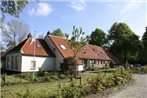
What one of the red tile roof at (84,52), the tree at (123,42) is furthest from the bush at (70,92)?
the tree at (123,42)

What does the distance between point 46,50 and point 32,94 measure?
99.7 ft

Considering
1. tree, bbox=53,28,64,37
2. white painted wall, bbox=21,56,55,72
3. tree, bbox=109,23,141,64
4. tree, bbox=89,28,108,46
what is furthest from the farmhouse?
tree, bbox=53,28,64,37

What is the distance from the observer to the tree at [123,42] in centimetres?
7731

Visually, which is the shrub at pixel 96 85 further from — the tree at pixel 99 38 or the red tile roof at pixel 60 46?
the tree at pixel 99 38

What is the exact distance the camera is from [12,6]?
1483 cm

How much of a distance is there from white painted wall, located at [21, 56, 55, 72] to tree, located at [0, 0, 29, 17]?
2534 centimetres

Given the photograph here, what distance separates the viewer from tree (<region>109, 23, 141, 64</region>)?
7731 cm

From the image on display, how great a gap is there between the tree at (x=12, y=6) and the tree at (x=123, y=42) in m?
63.4

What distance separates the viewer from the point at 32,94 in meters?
15.4

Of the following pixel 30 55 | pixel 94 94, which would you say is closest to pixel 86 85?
pixel 94 94

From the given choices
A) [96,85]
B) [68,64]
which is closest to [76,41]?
[68,64]

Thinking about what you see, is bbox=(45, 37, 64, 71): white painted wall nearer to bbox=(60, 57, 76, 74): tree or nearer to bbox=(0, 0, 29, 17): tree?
bbox=(60, 57, 76, 74): tree

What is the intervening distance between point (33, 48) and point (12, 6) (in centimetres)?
2802

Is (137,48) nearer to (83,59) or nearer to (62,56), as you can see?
(83,59)
